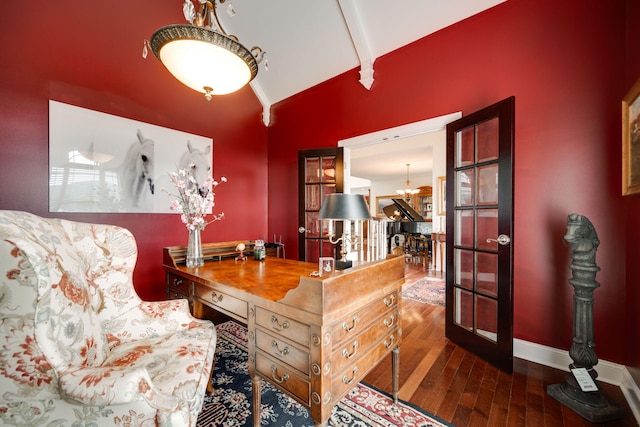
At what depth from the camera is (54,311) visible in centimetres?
83

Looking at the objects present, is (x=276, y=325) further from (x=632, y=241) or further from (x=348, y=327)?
(x=632, y=241)

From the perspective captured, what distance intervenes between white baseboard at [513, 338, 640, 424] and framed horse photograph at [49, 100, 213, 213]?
151 inches

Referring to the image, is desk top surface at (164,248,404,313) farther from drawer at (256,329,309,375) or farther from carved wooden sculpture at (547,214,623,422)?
carved wooden sculpture at (547,214,623,422)

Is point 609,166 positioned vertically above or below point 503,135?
below

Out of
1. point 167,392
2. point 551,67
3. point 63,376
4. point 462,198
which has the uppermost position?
point 551,67

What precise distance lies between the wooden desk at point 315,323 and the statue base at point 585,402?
3.62 ft

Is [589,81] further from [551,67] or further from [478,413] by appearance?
[478,413]

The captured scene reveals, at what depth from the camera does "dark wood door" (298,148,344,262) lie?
343 centimetres

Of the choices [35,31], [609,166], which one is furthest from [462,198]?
[35,31]

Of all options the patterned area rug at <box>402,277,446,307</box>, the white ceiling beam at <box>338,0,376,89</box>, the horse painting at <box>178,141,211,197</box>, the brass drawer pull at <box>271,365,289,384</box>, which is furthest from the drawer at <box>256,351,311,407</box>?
the white ceiling beam at <box>338,0,376,89</box>

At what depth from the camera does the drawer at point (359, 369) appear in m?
1.11

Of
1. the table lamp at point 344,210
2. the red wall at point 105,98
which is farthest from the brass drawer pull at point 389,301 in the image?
the red wall at point 105,98

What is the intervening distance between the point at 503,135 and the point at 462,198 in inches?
25.4

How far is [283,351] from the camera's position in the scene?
3.82 ft
